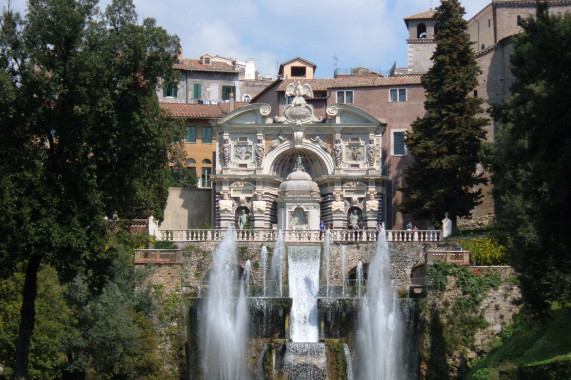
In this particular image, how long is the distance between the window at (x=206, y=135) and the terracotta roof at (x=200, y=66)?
386 inches

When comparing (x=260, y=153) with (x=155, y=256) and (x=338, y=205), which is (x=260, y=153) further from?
(x=155, y=256)

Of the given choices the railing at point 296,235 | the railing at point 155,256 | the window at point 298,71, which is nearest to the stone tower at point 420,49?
the window at point 298,71

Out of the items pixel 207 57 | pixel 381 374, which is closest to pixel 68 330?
pixel 381 374

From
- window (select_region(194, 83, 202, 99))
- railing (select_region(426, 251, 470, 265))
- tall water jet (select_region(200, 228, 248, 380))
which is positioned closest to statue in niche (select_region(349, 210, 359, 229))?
railing (select_region(426, 251, 470, 265))

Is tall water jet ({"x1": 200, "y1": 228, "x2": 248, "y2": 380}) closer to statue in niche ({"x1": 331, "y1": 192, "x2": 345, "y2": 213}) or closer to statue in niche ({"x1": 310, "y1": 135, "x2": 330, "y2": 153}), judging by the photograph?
statue in niche ({"x1": 331, "y1": 192, "x2": 345, "y2": 213})

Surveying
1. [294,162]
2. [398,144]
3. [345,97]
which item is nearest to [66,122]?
[294,162]

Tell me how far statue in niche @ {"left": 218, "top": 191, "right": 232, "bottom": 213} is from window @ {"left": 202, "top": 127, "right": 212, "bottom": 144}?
13390mm

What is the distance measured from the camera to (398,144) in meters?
63.8

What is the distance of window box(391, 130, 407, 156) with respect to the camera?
209 ft

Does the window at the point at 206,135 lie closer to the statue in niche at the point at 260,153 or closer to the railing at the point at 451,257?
the statue in niche at the point at 260,153

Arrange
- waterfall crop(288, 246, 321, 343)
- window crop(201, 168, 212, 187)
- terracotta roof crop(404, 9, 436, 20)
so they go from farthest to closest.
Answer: terracotta roof crop(404, 9, 436, 20) < window crop(201, 168, 212, 187) < waterfall crop(288, 246, 321, 343)

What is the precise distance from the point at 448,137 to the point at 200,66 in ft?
103

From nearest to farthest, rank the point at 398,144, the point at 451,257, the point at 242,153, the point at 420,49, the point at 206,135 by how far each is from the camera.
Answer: the point at 451,257
the point at 242,153
the point at 398,144
the point at 206,135
the point at 420,49

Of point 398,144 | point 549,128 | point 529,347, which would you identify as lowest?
point 529,347
